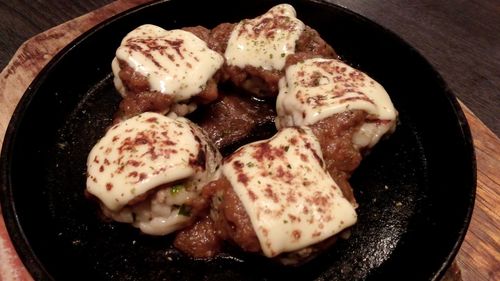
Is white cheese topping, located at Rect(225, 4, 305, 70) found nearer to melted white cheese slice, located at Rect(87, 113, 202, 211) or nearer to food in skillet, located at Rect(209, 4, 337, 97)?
food in skillet, located at Rect(209, 4, 337, 97)

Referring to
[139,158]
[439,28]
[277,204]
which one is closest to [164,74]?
[139,158]

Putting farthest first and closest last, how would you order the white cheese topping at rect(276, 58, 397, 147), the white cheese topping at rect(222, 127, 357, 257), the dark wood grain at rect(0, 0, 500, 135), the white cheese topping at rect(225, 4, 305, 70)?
the dark wood grain at rect(0, 0, 500, 135) < the white cheese topping at rect(225, 4, 305, 70) < the white cheese topping at rect(276, 58, 397, 147) < the white cheese topping at rect(222, 127, 357, 257)

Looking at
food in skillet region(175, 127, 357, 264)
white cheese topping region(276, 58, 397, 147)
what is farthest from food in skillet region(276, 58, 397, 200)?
food in skillet region(175, 127, 357, 264)

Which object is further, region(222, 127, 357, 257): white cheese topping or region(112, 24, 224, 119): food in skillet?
region(112, 24, 224, 119): food in skillet

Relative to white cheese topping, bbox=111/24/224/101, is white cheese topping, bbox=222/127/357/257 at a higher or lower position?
lower

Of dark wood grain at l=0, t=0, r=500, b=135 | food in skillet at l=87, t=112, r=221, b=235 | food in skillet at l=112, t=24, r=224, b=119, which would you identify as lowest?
dark wood grain at l=0, t=0, r=500, b=135

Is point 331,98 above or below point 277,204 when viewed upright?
above

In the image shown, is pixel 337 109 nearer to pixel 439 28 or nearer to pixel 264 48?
pixel 264 48

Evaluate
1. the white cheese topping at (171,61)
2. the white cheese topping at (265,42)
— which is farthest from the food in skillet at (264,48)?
the white cheese topping at (171,61)
